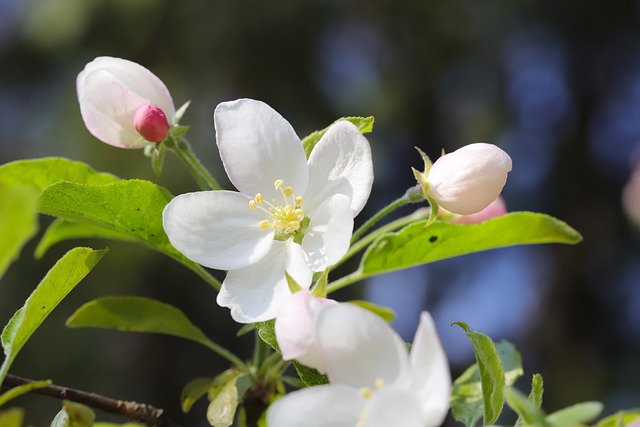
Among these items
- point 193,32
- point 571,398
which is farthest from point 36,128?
point 571,398

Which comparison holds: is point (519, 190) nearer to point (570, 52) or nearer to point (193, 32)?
point (570, 52)

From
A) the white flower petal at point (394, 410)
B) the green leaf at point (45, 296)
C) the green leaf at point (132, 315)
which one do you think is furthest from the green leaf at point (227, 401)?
the white flower petal at point (394, 410)

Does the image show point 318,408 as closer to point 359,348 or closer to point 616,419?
point 359,348

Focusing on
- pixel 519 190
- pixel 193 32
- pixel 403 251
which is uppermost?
pixel 403 251

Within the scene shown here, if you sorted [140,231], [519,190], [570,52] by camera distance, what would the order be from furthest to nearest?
[570,52]
[519,190]
[140,231]

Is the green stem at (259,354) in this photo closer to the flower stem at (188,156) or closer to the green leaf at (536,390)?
the flower stem at (188,156)

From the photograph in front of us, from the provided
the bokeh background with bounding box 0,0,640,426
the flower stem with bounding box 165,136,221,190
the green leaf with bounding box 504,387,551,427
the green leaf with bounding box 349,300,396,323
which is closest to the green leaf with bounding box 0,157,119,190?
the flower stem with bounding box 165,136,221,190
